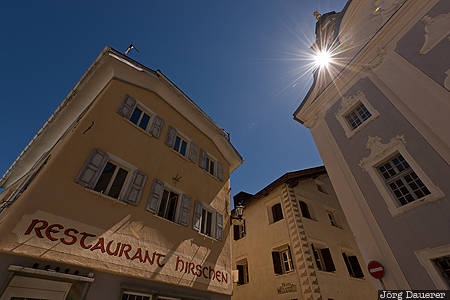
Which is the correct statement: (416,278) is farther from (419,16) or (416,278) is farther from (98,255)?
(419,16)

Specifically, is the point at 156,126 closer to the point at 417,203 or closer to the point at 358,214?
the point at 358,214

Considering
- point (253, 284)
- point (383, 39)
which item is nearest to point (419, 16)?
point (383, 39)

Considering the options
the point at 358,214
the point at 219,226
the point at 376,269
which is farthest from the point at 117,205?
the point at 358,214

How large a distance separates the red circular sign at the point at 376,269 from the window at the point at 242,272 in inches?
341

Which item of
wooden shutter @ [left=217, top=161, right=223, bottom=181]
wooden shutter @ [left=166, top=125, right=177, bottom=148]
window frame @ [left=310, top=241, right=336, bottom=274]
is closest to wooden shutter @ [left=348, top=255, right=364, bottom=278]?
window frame @ [left=310, top=241, right=336, bottom=274]

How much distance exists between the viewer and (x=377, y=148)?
8031mm

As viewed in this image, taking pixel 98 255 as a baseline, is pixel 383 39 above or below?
above

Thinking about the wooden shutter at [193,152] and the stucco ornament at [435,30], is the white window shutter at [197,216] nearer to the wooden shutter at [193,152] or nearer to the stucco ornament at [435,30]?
the wooden shutter at [193,152]

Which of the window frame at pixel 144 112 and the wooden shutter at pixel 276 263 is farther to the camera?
the wooden shutter at pixel 276 263

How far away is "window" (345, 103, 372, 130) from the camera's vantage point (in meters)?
9.32

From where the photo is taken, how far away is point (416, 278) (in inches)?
227

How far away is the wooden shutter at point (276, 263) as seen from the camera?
11586mm

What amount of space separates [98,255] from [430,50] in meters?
12.8

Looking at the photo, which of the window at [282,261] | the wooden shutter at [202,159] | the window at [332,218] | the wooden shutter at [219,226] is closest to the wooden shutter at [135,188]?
the wooden shutter at [202,159]
